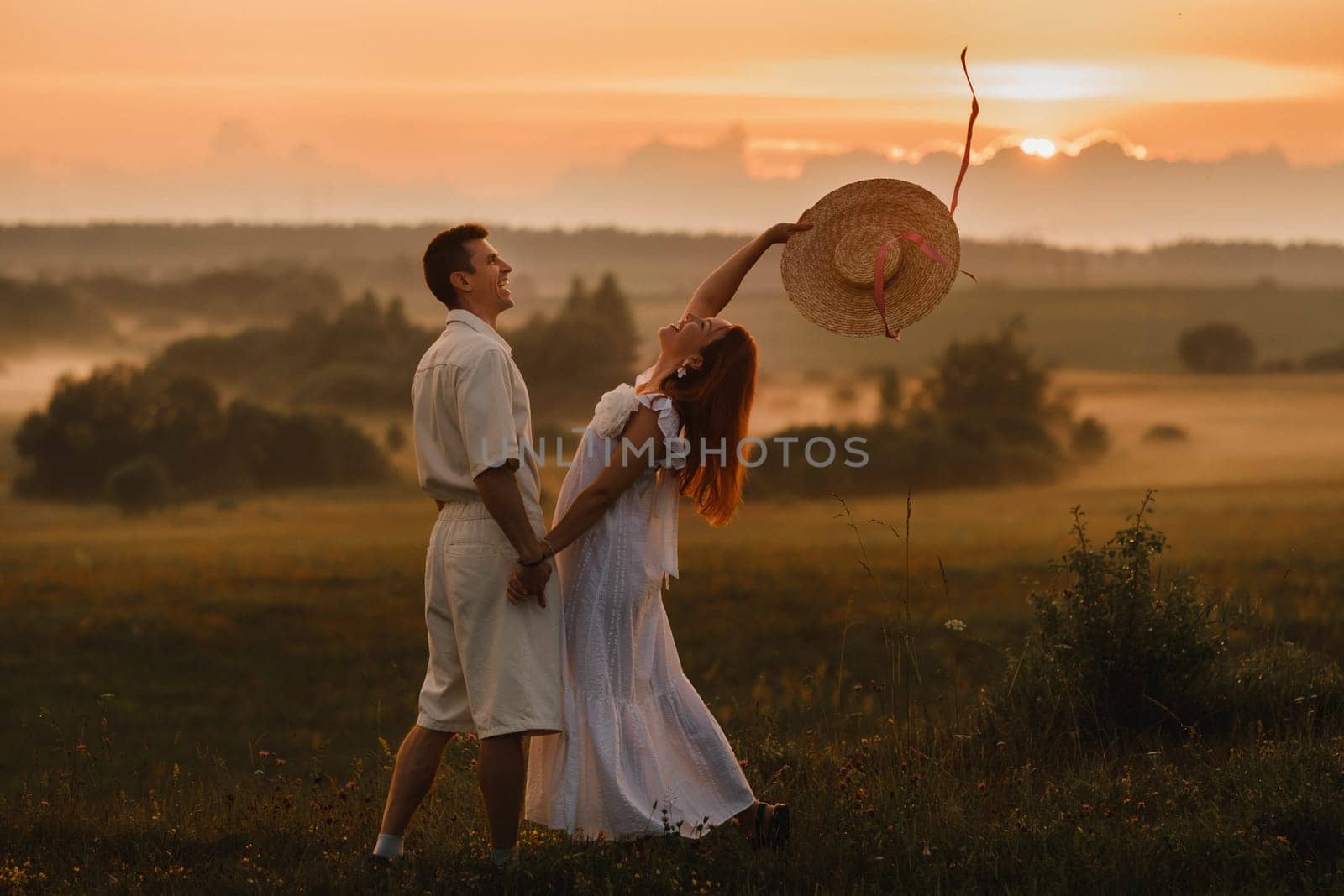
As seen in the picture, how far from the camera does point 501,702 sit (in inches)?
197

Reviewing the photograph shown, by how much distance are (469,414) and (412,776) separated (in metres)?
1.36

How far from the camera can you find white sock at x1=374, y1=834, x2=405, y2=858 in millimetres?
5250

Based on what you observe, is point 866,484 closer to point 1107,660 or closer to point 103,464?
point 103,464

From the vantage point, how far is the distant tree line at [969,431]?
51.5m

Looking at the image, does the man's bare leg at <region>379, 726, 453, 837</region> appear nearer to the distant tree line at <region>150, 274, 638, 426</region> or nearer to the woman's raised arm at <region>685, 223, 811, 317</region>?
the woman's raised arm at <region>685, 223, 811, 317</region>

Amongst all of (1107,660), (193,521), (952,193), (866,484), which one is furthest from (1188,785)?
(193,521)

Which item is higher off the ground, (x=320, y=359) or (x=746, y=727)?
(x=320, y=359)

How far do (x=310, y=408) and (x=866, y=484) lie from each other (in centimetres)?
2446

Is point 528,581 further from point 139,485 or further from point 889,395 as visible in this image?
point 889,395

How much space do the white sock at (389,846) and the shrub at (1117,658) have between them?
3162 mm

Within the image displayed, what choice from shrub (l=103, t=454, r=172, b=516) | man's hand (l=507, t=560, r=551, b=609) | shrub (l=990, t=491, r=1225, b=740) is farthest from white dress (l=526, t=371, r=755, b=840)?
shrub (l=103, t=454, r=172, b=516)

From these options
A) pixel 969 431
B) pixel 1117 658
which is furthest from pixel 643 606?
pixel 969 431

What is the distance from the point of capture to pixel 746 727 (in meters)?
7.15

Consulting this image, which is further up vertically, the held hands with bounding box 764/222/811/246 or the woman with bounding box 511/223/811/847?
the held hands with bounding box 764/222/811/246
